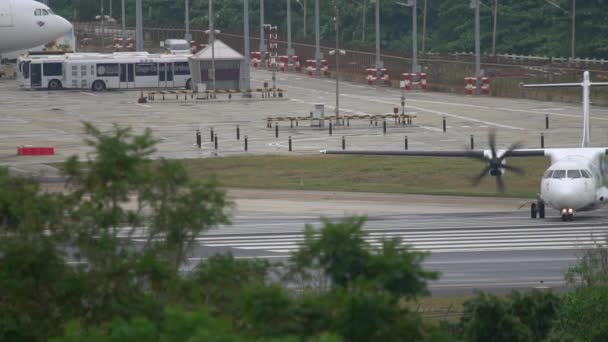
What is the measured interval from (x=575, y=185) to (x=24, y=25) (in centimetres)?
4849

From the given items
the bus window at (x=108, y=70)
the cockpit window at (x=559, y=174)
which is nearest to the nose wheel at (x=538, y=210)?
the cockpit window at (x=559, y=174)

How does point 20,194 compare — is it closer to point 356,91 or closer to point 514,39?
point 356,91

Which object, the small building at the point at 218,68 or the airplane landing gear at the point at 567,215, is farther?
the small building at the point at 218,68

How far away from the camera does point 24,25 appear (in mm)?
80250

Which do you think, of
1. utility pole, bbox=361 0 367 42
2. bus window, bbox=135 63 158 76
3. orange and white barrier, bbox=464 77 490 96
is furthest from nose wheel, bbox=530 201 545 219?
utility pole, bbox=361 0 367 42

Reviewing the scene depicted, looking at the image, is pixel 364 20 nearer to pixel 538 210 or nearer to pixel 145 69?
pixel 145 69

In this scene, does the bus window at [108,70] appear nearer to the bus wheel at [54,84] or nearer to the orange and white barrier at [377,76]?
the bus wheel at [54,84]

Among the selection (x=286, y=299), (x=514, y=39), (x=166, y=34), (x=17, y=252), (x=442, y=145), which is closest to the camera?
(x=286, y=299)

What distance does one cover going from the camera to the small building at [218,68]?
297ft

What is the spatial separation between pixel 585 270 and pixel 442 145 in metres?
36.1

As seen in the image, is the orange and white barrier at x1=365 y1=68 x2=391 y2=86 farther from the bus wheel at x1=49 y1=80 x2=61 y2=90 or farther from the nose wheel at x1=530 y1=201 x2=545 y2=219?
the nose wheel at x1=530 y1=201 x2=545 y2=219

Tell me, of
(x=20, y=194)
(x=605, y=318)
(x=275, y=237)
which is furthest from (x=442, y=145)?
(x=20, y=194)

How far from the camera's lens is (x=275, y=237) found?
38.8 m

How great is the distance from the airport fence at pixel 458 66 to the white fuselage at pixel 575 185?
1620 inches
